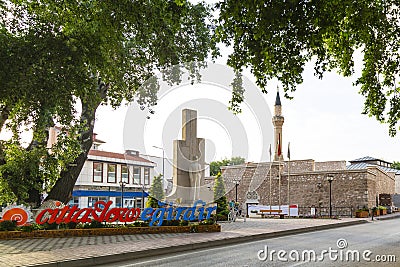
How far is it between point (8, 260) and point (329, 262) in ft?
25.9

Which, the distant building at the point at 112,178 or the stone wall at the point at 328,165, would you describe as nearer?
the stone wall at the point at 328,165

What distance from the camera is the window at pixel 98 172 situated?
46.7m

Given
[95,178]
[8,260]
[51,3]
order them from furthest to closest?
[95,178] < [51,3] < [8,260]

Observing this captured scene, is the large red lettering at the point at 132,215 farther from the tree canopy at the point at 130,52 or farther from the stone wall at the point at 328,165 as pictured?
the stone wall at the point at 328,165

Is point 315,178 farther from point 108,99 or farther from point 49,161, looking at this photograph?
point 49,161

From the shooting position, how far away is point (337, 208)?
3906cm

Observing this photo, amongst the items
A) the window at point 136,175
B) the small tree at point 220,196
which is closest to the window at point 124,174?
the window at point 136,175

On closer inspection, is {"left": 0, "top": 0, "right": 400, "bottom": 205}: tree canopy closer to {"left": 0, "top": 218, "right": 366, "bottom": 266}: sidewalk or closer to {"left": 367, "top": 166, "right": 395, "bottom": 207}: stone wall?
{"left": 0, "top": 218, "right": 366, "bottom": 266}: sidewalk

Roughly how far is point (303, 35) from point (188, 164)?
47.5ft

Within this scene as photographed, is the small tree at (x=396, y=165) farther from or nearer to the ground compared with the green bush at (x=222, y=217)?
farther from the ground

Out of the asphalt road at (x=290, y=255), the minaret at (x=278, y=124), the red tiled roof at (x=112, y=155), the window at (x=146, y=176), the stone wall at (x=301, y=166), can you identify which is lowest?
the asphalt road at (x=290, y=255)

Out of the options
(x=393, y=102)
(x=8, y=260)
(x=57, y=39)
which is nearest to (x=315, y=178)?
(x=393, y=102)

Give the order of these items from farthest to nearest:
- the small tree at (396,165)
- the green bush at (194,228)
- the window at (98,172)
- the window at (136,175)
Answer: the small tree at (396,165) → the window at (136,175) → the window at (98,172) → the green bush at (194,228)

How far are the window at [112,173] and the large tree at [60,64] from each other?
2880 centimetres
